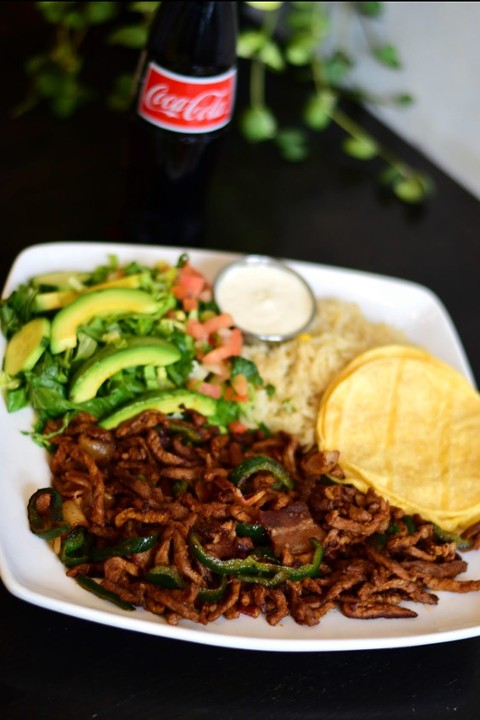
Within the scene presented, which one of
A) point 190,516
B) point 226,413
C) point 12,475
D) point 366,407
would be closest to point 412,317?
point 366,407

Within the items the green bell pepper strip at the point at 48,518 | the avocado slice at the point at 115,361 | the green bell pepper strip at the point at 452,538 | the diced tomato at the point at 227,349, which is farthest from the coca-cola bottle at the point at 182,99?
the green bell pepper strip at the point at 452,538

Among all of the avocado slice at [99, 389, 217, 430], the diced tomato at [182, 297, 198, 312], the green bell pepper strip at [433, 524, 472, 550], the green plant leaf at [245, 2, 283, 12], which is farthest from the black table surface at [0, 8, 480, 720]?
the green plant leaf at [245, 2, 283, 12]

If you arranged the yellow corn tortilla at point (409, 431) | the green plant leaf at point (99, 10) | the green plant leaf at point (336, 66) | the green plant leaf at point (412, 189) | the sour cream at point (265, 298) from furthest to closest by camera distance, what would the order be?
the green plant leaf at point (336, 66)
the green plant leaf at point (412, 189)
the green plant leaf at point (99, 10)
the sour cream at point (265, 298)
the yellow corn tortilla at point (409, 431)

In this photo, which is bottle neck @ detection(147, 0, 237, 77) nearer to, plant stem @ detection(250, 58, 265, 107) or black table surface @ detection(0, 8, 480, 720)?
black table surface @ detection(0, 8, 480, 720)

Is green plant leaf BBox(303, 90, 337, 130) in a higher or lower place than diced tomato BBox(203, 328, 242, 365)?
higher

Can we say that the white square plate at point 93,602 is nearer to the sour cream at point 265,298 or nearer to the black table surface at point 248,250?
the black table surface at point 248,250

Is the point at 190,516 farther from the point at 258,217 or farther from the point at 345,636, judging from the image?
the point at 258,217
